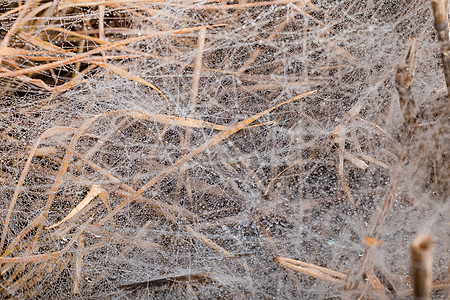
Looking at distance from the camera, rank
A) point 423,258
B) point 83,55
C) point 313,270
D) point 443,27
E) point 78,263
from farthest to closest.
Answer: point 83,55, point 78,263, point 313,270, point 443,27, point 423,258

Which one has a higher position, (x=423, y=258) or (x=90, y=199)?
(x=423, y=258)

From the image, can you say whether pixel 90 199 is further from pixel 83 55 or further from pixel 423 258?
pixel 423 258

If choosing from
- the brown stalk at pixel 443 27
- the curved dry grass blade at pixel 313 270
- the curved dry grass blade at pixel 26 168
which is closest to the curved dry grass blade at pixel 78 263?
the curved dry grass blade at pixel 26 168

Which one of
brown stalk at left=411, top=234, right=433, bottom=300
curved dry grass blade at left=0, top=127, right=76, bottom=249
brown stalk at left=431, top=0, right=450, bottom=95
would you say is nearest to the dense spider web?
curved dry grass blade at left=0, top=127, right=76, bottom=249

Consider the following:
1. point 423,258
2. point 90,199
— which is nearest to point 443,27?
point 423,258

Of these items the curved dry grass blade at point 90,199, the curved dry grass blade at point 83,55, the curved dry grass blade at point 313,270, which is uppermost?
the curved dry grass blade at point 83,55

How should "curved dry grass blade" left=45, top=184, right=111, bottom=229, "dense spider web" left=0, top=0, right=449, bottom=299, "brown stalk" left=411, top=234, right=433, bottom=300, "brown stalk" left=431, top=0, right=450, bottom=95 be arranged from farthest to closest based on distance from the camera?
1. "curved dry grass blade" left=45, top=184, right=111, bottom=229
2. "dense spider web" left=0, top=0, right=449, bottom=299
3. "brown stalk" left=431, top=0, right=450, bottom=95
4. "brown stalk" left=411, top=234, right=433, bottom=300

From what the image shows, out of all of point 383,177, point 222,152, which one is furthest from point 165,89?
point 383,177

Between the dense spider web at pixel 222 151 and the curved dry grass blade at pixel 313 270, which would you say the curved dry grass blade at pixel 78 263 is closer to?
the dense spider web at pixel 222 151

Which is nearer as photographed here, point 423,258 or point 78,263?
point 423,258

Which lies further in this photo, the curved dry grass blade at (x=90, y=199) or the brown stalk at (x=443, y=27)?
the curved dry grass blade at (x=90, y=199)

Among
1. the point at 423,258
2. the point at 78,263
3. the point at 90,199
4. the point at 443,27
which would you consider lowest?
the point at 78,263

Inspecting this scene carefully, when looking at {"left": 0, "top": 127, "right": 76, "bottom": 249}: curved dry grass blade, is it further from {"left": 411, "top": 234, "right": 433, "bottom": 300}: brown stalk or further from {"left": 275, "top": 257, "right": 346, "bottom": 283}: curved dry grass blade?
{"left": 411, "top": 234, "right": 433, "bottom": 300}: brown stalk
